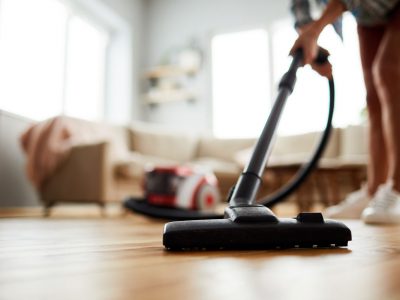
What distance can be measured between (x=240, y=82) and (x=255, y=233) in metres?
4.98

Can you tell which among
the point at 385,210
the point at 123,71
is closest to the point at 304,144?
the point at 123,71

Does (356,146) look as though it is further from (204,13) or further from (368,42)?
(204,13)

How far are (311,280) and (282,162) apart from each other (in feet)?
8.80

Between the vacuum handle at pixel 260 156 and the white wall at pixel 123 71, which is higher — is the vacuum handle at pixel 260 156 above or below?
below

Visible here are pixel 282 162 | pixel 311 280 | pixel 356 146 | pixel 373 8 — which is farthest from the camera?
pixel 356 146

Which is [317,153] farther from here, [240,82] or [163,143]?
[240,82]

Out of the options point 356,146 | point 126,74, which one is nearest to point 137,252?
point 356,146

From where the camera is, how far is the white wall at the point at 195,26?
5316 mm

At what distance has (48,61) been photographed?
4.35 meters

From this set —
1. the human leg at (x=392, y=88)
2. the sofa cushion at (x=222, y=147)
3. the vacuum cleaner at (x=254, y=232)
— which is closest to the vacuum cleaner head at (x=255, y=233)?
the vacuum cleaner at (x=254, y=232)

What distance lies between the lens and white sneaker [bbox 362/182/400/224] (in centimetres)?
121

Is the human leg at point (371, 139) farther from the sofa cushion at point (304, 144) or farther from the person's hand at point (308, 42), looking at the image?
the sofa cushion at point (304, 144)

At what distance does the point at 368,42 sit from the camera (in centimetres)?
156

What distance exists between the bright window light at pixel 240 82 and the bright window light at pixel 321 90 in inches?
7.8
